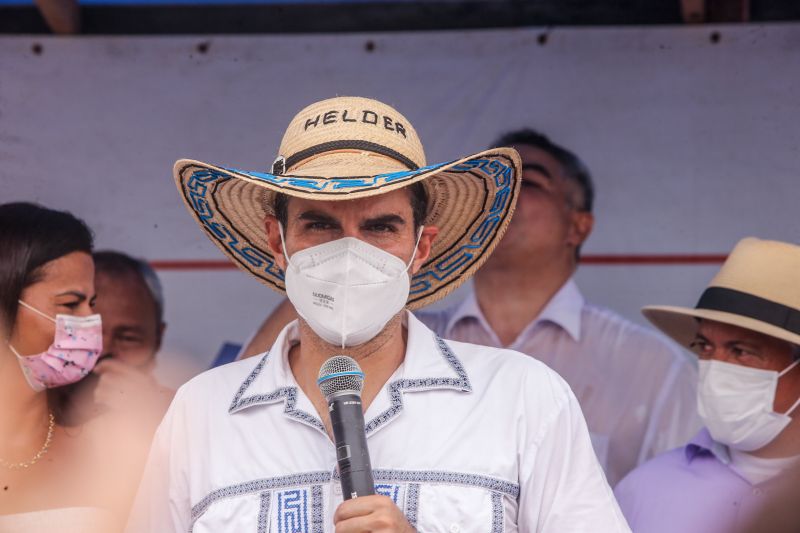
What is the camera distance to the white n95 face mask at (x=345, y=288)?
279 cm

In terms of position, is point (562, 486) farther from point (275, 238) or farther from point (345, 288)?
point (275, 238)

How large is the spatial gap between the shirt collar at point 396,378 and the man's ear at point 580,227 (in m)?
1.68

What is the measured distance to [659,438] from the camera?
14.7ft

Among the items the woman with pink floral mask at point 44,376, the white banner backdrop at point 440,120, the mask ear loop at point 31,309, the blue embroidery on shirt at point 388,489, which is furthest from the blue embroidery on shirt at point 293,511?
the white banner backdrop at point 440,120

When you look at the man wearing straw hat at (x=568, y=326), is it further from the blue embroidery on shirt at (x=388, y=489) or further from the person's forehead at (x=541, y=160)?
the blue embroidery on shirt at (x=388, y=489)

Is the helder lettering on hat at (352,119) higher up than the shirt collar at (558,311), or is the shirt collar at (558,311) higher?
the helder lettering on hat at (352,119)

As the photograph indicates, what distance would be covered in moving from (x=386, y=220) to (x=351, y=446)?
699 mm

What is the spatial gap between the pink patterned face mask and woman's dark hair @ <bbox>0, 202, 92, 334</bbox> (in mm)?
62

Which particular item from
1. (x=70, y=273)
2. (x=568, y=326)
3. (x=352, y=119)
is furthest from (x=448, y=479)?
(x=568, y=326)

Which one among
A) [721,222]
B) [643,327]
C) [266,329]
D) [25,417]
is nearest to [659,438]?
[643,327]

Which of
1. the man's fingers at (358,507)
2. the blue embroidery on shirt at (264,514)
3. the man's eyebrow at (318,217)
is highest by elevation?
the man's eyebrow at (318,217)

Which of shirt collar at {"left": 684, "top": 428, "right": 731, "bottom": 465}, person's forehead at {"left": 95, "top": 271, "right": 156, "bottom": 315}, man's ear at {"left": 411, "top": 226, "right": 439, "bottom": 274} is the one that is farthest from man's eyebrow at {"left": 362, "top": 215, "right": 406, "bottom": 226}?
person's forehead at {"left": 95, "top": 271, "right": 156, "bottom": 315}

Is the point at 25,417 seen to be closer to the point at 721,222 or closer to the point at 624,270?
the point at 624,270

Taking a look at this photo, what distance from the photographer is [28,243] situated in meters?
3.97
